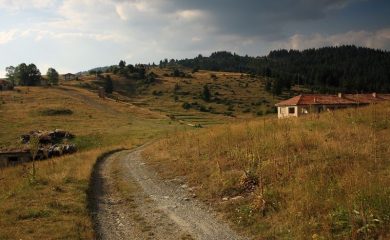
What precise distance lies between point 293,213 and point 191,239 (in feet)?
9.55

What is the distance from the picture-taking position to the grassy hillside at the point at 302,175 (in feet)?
31.7

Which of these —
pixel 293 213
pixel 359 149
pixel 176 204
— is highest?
pixel 359 149

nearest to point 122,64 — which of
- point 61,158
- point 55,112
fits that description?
point 55,112

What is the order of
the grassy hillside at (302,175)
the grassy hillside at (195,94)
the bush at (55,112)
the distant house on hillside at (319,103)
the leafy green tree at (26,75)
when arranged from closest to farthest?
the grassy hillside at (302,175), the distant house on hillside at (319,103), the bush at (55,112), the grassy hillside at (195,94), the leafy green tree at (26,75)

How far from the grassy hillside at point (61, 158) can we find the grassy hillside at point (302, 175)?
495cm

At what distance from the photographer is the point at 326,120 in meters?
21.3

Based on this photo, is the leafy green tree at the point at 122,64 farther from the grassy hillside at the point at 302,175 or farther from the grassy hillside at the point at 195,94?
the grassy hillside at the point at 302,175

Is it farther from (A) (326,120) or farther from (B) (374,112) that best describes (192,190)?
(B) (374,112)

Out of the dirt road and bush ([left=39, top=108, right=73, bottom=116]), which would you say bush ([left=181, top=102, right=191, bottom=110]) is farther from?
the dirt road

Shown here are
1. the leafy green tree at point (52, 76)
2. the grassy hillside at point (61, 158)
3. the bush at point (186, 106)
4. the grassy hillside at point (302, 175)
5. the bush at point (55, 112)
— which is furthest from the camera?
the leafy green tree at point (52, 76)

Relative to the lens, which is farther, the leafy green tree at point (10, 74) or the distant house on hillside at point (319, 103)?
the leafy green tree at point (10, 74)

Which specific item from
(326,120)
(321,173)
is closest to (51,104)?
(326,120)

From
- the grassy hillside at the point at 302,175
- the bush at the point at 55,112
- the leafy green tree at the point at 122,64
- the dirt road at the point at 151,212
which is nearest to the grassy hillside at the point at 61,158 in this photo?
the bush at the point at 55,112

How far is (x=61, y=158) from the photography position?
104 feet
